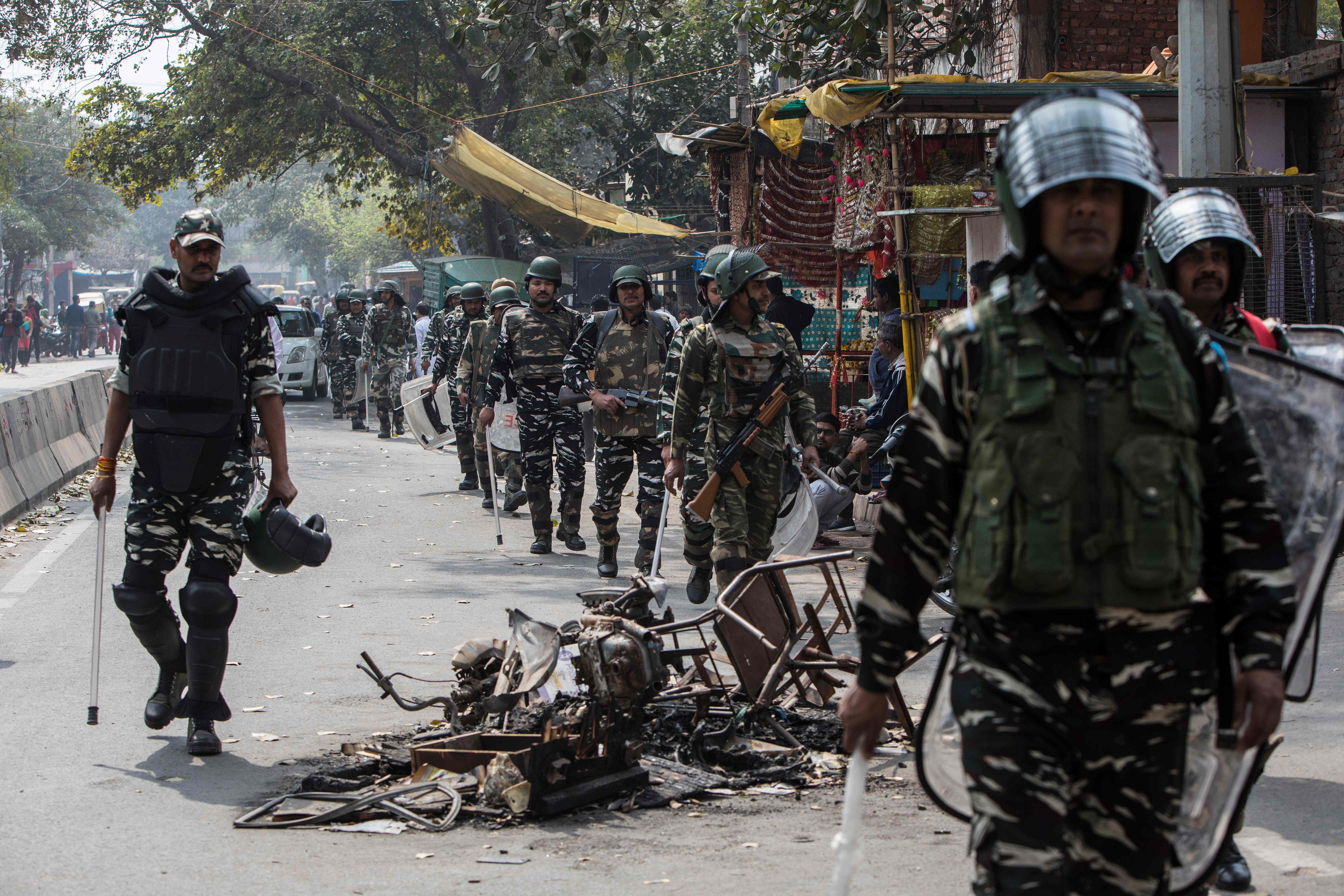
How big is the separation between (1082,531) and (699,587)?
6.43m

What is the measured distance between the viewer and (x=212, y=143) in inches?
1254

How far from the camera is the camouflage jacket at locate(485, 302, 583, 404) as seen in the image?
11031 mm

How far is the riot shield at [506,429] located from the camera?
12.2m

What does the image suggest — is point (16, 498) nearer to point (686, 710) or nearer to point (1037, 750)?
point (686, 710)

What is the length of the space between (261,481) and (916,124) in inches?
321

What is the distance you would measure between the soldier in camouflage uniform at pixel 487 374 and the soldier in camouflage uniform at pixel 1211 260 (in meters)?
8.59

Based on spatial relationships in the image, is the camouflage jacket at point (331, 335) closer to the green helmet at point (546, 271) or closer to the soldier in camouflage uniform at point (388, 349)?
the soldier in camouflage uniform at point (388, 349)

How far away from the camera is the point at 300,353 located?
29359 mm

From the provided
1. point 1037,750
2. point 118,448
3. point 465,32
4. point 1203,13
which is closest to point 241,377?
point 118,448

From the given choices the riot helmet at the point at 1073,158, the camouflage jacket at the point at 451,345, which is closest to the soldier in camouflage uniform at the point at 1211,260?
the riot helmet at the point at 1073,158

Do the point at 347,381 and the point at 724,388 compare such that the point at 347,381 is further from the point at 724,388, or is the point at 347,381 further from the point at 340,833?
the point at 340,833

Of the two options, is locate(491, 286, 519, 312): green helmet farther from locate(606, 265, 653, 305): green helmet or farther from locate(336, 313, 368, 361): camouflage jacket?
locate(336, 313, 368, 361): camouflage jacket

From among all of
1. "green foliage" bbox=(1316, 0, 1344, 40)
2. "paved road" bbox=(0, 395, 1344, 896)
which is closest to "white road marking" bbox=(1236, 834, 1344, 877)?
"paved road" bbox=(0, 395, 1344, 896)

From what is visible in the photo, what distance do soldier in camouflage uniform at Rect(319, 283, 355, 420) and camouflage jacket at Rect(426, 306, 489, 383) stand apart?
26.3ft
